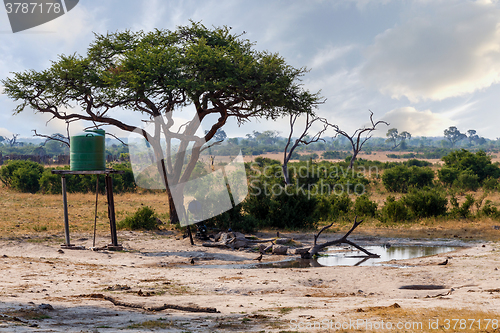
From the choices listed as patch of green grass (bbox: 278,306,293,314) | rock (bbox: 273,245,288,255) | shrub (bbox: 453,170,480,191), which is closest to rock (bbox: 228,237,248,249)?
rock (bbox: 273,245,288,255)

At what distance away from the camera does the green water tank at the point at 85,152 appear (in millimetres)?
11430

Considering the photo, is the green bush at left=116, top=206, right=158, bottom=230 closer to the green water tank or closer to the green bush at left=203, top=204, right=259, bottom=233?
the green bush at left=203, top=204, right=259, bottom=233

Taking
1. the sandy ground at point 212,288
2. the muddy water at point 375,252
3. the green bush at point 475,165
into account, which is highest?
the green bush at point 475,165

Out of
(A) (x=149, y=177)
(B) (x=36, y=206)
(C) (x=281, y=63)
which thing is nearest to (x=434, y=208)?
(C) (x=281, y=63)

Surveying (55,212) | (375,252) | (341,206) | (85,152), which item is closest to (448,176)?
(341,206)

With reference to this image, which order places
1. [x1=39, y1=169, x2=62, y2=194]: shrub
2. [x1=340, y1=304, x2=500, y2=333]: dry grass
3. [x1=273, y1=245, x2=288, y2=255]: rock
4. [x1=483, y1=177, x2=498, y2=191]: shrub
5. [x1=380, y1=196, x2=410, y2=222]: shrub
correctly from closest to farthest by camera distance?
[x1=340, y1=304, x2=500, y2=333]: dry grass < [x1=273, y1=245, x2=288, y2=255]: rock < [x1=380, y1=196, x2=410, y2=222]: shrub < [x1=483, y1=177, x2=498, y2=191]: shrub < [x1=39, y1=169, x2=62, y2=194]: shrub

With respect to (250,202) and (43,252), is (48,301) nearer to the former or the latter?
(43,252)

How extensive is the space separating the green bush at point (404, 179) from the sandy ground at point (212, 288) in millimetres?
17781

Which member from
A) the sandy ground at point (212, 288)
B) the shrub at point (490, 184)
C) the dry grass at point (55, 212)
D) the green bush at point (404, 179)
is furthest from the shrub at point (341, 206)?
the shrub at point (490, 184)

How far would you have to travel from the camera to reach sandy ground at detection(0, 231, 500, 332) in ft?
16.2

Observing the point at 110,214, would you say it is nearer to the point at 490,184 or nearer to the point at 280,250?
the point at 280,250

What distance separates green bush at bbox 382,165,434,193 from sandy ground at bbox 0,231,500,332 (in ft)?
58.3

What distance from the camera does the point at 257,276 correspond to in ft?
28.2

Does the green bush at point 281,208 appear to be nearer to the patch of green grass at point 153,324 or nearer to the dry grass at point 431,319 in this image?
the dry grass at point 431,319
